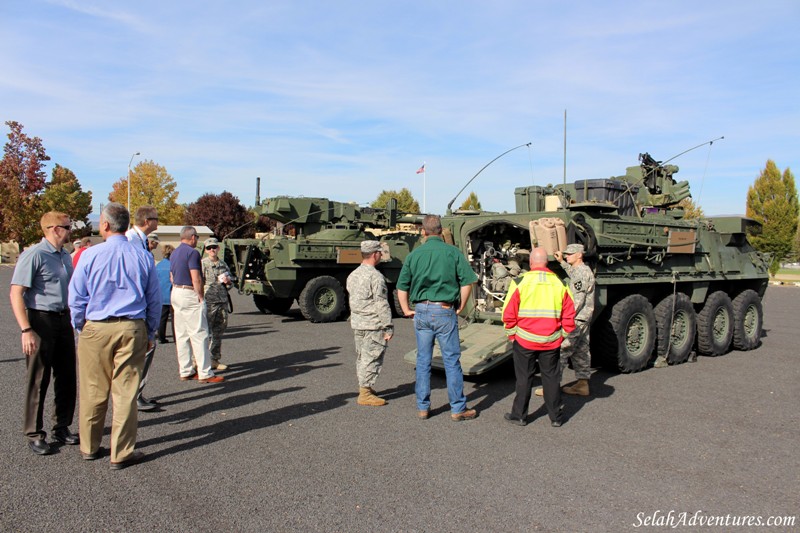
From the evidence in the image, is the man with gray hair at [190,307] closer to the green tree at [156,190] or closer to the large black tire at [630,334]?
the large black tire at [630,334]

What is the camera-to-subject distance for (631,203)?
376 inches

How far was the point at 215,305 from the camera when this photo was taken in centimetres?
764

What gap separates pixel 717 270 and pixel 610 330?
115 inches

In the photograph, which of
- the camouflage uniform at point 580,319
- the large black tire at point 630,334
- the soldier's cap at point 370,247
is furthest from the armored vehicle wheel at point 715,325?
the soldier's cap at point 370,247

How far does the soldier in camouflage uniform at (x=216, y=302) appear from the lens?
7.62 metres

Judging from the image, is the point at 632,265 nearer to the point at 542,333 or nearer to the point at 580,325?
the point at 580,325

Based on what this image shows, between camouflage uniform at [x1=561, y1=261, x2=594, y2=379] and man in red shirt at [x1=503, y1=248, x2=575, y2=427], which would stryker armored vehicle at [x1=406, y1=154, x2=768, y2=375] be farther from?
man in red shirt at [x1=503, y1=248, x2=575, y2=427]

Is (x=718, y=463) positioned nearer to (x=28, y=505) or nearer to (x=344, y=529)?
(x=344, y=529)

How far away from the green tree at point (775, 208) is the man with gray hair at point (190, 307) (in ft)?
116

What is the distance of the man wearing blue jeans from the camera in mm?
5613

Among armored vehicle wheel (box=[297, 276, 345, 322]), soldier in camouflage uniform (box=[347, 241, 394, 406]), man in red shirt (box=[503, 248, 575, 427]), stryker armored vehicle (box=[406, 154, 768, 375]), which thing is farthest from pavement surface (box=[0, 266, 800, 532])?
armored vehicle wheel (box=[297, 276, 345, 322])

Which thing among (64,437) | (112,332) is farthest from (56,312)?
(64,437)

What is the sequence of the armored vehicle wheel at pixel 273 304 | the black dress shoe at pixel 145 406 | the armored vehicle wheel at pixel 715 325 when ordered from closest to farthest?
1. the black dress shoe at pixel 145 406
2. the armored vehicle wheel at pixel 715 325
3. the armored vehicle wheel at pixel 273 304

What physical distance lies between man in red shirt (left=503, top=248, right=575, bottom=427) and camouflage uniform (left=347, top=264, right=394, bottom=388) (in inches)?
46.3
